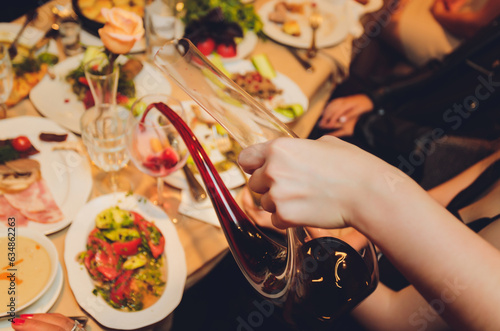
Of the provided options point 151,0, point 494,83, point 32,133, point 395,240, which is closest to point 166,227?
point 32,133

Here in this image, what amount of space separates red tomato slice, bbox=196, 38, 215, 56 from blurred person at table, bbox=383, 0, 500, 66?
1.45 meters

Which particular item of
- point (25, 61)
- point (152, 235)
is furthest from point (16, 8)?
point (152, 235)

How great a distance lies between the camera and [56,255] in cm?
84

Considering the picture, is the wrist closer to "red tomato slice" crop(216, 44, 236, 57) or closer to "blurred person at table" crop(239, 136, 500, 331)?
"blurred person at table" crop(239, 136, 500, 331)

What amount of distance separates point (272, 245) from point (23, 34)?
1147 millimetres

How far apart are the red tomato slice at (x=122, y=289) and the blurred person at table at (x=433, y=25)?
213 cm

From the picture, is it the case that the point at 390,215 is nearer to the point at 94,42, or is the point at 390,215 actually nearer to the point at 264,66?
the point at 264,66

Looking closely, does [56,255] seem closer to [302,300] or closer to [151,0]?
[302,300]

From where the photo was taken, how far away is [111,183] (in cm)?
107

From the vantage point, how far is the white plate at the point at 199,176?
3.52 feet

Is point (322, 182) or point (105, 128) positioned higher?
point (322, 182)

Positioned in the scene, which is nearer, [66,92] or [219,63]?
[66,92]

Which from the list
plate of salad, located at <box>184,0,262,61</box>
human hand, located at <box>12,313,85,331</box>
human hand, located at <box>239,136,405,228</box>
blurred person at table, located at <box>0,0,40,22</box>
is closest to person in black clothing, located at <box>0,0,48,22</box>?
blurred person at table, located at <box>0,0,40,22</box>

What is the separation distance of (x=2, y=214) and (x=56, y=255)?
0.19 m
